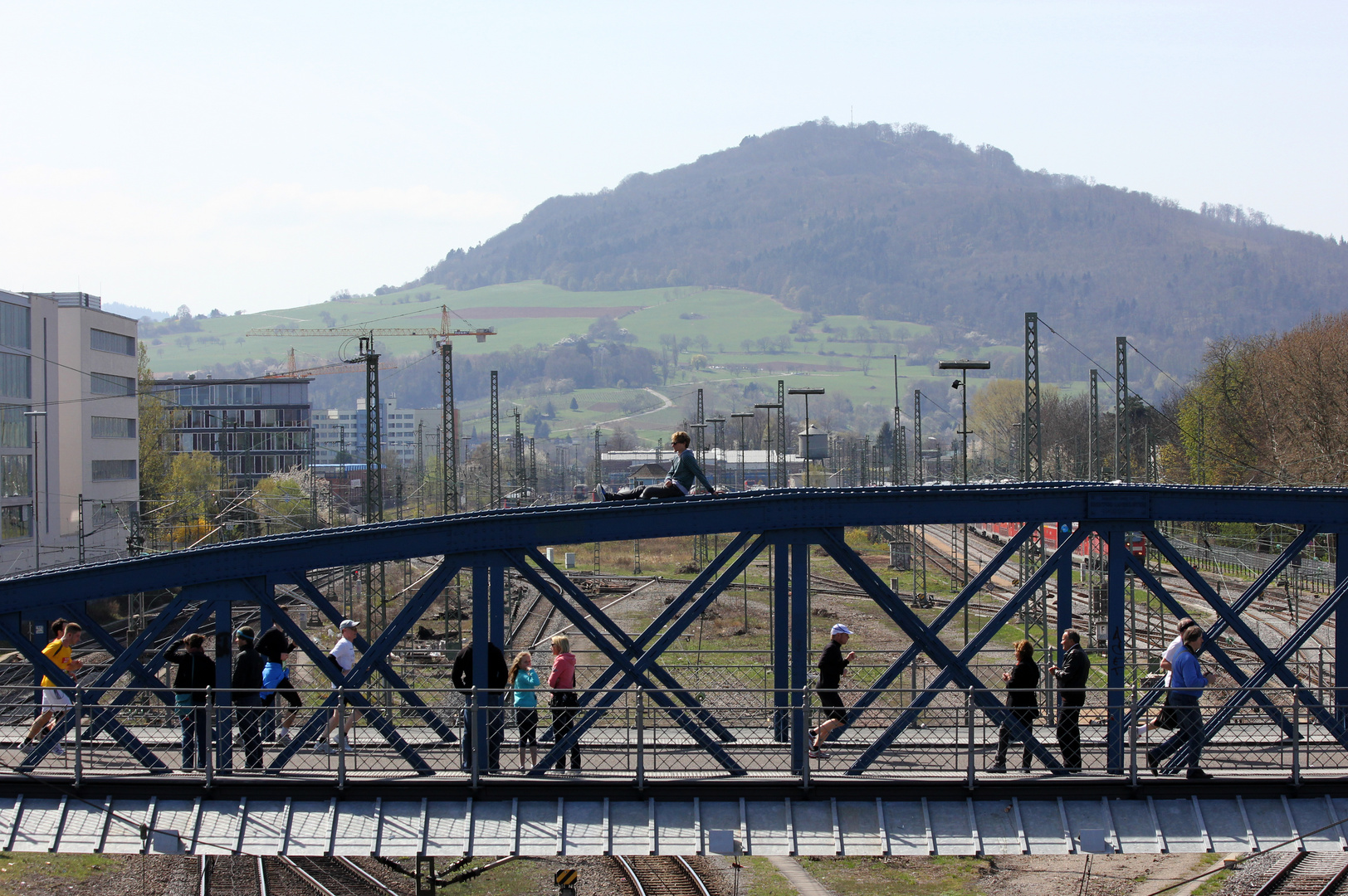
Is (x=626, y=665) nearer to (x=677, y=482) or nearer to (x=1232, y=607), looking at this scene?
(x=677, y=482)

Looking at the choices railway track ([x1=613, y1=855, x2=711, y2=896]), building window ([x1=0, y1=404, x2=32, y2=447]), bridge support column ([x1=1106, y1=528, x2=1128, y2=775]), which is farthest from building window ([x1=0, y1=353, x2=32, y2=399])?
bridge support column ([x1=1106, y1=528, x2=1128, y2=775])

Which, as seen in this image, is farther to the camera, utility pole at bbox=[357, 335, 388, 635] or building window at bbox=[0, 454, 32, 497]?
building window at bbox=[0, 454, 32, 497]

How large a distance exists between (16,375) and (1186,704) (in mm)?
48676

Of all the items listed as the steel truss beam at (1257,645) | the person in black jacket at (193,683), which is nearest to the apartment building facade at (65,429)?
the person in black jacket at (193,683)

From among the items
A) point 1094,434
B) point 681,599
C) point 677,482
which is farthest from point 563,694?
point 1094,434

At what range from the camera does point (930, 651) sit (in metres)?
10.8

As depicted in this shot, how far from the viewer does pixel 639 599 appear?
44812 mm

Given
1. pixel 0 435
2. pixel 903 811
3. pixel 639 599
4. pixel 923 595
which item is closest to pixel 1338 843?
pixel 903 811

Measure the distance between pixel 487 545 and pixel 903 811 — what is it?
4.49 m

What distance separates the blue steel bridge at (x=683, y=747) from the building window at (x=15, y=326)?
40687mm

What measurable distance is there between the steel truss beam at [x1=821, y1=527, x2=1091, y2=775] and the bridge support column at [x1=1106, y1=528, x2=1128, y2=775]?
1.15 feet

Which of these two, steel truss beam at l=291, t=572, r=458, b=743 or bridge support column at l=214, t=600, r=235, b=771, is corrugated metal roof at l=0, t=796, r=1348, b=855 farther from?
steel truss beam at l=291, t=572, r=458, b=743

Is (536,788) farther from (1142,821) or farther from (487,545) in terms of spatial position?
(1142,821)

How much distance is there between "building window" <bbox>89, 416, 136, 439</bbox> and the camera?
54.8 metres
